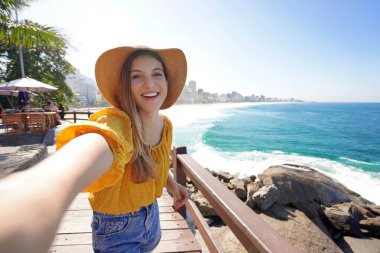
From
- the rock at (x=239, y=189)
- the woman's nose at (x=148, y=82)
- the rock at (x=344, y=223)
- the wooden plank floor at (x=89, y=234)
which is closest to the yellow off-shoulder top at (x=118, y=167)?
the woman's nose at (x=148, y=82)

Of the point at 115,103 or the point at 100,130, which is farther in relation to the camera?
the point at 115,103

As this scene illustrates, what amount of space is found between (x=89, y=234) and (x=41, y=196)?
2.44 meters

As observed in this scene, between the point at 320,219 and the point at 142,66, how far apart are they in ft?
26.0

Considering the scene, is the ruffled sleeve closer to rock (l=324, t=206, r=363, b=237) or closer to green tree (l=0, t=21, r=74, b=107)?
rock (l=324, t=206, r=363, b=237)

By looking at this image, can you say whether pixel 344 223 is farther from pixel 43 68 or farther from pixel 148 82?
pixel 43 68

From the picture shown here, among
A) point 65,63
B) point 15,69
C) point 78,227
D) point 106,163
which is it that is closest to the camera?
point 106,163

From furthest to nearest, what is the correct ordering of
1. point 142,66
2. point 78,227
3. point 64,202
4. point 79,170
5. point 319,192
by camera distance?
1. point 319,192
2. point 78,227
3. point 142,66
4. point 79,170
5. point 64,202

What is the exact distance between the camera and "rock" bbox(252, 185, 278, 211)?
21.8 ft

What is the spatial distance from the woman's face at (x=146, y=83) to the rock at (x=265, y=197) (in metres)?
6.20

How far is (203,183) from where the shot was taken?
1.66m

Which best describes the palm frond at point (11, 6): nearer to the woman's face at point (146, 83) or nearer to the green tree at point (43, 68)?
the woman's face at point (146, 83)

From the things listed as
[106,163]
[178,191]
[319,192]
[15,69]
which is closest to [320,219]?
[319,192]

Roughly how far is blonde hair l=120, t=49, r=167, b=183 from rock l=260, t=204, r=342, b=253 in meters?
4.38

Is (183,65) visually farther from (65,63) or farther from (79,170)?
(65,63)
